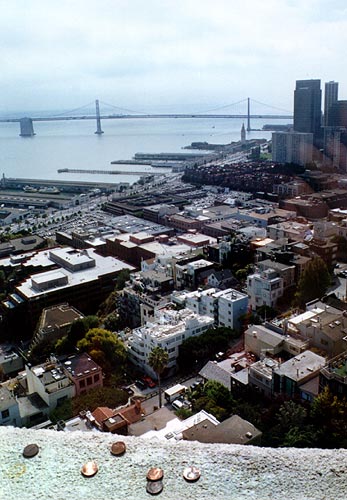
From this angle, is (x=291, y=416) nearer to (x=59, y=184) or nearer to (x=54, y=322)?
(x=54, y=322)

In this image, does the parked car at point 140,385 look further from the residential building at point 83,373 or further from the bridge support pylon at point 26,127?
the bridge support pylon at point 26,127

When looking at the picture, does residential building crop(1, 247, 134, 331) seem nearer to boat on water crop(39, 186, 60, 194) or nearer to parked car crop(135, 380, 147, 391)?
parked car crop(135, 380, 147, 391)

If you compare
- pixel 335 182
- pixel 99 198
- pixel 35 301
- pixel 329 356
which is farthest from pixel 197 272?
pixel 99 198

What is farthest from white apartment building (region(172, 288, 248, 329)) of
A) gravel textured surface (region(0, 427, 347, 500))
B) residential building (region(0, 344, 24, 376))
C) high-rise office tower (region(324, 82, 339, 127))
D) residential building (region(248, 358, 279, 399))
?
high-rise office tower (region(324, 82, 339, 127))

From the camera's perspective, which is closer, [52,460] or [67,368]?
[52,460]

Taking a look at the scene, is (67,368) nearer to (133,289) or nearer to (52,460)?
(133,289)

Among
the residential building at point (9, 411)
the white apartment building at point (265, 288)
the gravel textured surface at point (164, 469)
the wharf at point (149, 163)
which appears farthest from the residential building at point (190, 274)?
the wharf at point (149, 163)
